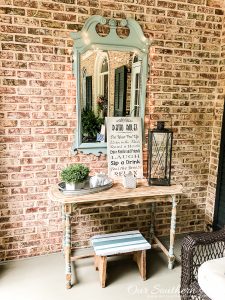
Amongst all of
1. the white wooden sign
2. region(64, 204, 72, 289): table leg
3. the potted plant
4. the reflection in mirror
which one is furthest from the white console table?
the reflection in mirror

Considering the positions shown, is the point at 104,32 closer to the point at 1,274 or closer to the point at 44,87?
the point at 44,87

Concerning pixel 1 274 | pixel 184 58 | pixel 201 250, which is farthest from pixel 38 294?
pixel 184 58

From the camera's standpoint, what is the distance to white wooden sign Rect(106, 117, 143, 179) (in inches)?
116

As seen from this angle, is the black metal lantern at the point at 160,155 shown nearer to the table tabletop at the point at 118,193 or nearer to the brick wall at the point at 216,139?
the table tabletop at the point at 118,193

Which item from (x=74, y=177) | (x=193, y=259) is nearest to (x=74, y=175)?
(x=74, y=177)

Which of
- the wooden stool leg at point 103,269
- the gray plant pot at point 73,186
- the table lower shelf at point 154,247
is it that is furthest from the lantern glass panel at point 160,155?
the wooden stool leg at point 103,269

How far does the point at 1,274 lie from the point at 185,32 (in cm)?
310

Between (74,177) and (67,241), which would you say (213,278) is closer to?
(67,241)

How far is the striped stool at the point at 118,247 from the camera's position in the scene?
8.20 feet

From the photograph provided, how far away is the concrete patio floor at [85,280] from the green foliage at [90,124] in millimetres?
1316

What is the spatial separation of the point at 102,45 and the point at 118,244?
1942 mm

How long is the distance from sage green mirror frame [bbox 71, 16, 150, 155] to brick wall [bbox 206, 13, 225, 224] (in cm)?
92

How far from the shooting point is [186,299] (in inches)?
81.4

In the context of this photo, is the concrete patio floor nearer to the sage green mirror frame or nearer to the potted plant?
the potted plant
